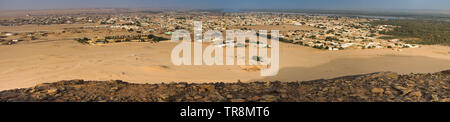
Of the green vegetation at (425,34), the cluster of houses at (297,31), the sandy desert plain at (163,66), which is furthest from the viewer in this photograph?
the green vegetation at (425,34)

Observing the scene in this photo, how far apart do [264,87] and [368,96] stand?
1.69 meters

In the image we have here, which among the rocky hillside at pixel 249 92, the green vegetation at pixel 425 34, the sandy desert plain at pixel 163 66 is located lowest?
the sandy desert plain at pixel 163 66

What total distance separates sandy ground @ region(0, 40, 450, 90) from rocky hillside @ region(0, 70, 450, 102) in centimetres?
282

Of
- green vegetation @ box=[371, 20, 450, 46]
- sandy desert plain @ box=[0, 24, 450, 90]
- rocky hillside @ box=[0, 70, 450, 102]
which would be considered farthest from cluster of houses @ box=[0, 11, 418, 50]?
rocky hillside @ box=[0, 70, 450, 102]

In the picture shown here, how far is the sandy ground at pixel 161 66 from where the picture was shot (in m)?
7.76

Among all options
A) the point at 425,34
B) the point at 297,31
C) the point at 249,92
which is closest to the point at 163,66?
the point at 249,92

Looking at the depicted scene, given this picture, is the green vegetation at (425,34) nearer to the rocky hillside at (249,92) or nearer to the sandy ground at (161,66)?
the sandy ground at (161,66)

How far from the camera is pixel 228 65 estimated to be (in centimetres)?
991

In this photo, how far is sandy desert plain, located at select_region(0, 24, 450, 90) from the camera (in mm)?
7746

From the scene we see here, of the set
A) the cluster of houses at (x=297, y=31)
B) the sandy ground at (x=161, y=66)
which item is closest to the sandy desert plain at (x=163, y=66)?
the sandy ground at (x=161, y=66)

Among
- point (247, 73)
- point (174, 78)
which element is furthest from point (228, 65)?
point (174, 78)

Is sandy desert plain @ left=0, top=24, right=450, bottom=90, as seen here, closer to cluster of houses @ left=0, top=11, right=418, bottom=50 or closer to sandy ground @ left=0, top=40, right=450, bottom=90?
sandy ground @ left=0, top=40, right=450, bottom=90

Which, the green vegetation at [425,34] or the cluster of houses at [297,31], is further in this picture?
the green vegetation at [425,34]
